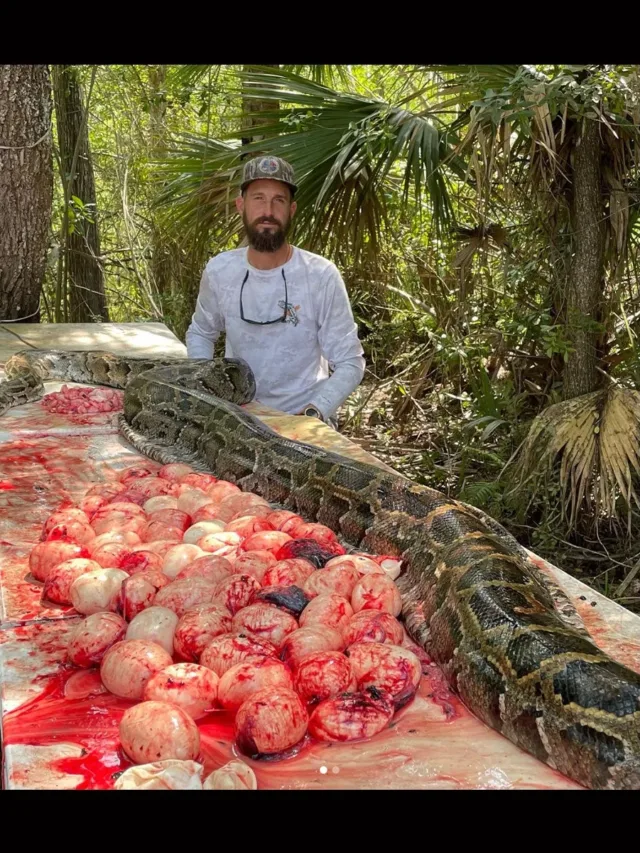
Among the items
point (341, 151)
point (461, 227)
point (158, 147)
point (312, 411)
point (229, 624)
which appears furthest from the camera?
point (158, 147)

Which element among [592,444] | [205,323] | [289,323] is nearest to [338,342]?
[289,323]

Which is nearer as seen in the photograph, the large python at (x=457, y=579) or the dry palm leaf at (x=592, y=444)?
the large python at (x=457, y=579)

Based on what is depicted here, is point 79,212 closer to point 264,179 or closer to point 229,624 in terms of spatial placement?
point 264,179

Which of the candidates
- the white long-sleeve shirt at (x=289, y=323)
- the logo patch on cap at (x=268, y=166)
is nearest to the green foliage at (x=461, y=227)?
the logo patch on cap at (x=268, y=166)

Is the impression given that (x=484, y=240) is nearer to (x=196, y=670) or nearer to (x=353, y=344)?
(x=353, y=344)

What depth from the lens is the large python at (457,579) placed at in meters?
2.30

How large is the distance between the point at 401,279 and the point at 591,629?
7.97 metres

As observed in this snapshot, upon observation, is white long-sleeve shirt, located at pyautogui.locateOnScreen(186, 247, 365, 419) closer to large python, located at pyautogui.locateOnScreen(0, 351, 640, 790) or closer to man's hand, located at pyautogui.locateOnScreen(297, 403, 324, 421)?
man's hand, located at pyautogui.locateOnScreen(297, 403, 324, 421)

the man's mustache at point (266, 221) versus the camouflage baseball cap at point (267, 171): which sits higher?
the camouflage baseball cap at point (267, 171)

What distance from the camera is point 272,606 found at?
279 cm

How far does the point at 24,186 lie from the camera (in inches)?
332

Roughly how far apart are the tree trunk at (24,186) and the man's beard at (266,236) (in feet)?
9.62

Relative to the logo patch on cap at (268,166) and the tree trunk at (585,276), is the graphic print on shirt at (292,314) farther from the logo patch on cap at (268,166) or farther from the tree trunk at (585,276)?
the tree trunk at (585,276)

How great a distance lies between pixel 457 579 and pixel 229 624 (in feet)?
2.56
